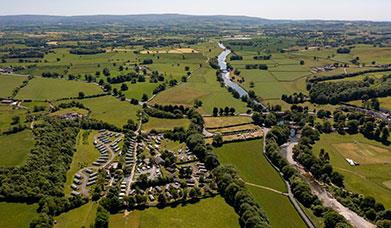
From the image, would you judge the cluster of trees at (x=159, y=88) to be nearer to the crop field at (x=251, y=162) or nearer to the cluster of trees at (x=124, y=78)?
the cluster of trees at (x=124, y=78)

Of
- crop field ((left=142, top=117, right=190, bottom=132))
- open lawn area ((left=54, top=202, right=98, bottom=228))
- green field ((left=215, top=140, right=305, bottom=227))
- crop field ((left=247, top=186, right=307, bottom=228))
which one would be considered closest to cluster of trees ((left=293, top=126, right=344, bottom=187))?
green field ((left=215, top=140, right=305, bottom=227))

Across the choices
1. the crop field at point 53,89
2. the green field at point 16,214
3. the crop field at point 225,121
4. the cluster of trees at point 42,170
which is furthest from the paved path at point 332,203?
the crop field at point 53,89

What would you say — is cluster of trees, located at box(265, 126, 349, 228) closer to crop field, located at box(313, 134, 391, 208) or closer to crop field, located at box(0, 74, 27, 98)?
crop field, located at box(313, 134, 391, 208)

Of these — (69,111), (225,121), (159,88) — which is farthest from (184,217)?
Result: (159,88)

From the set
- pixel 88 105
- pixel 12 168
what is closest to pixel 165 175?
pixel 12 168

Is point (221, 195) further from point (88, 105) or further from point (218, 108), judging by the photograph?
point (88, 105)

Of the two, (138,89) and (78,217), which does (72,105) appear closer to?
(138,89)
